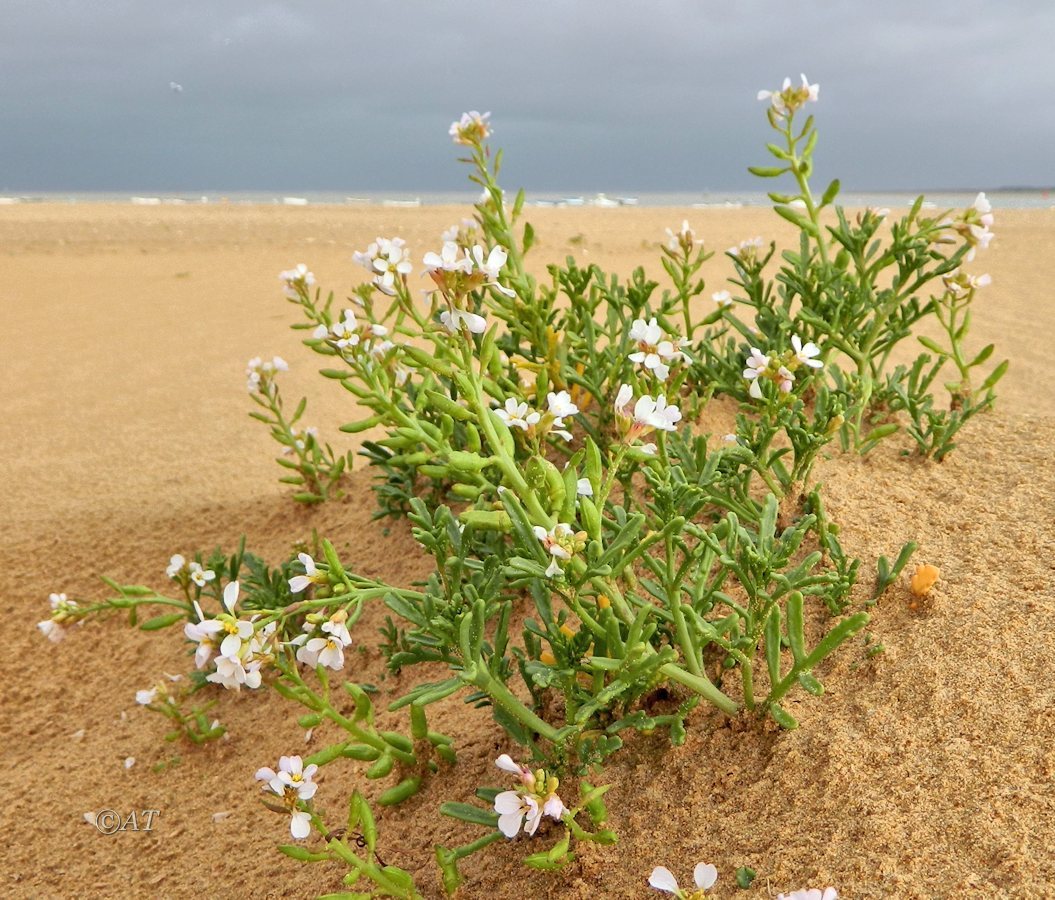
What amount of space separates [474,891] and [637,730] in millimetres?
385

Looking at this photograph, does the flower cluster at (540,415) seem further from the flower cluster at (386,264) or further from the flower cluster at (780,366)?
the flower cluster at (780,366)

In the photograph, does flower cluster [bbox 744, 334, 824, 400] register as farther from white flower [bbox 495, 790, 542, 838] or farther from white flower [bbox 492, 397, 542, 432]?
white flower [bbox 495, 790, 542, 838]

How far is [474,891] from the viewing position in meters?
1.48

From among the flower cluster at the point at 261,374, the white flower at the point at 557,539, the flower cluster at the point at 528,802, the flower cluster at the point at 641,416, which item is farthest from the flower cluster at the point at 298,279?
the flower cluster at the point at 528,802

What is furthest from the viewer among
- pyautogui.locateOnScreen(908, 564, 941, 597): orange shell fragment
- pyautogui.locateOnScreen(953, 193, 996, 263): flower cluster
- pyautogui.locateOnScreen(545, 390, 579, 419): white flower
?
pyautogui.locateOnScreen(953, 193, 996, 263): flower cluster

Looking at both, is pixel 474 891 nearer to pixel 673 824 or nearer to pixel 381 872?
pixel 381 872

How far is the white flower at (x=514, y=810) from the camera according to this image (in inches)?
50.5

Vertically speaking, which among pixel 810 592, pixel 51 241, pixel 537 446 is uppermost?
pixel 537 446

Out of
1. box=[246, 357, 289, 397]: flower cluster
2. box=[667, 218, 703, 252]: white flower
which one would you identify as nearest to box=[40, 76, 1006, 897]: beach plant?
box=[667, 218, 703, 252]: white flower

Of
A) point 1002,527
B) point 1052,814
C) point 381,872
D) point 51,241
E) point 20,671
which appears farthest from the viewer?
point 51,241

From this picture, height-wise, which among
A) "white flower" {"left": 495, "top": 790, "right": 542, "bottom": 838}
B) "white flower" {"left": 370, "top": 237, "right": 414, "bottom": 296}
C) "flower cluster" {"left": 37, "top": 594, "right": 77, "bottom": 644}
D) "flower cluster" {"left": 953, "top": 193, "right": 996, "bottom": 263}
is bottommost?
"flower cluster" {"left": 37, "top": 594, "right": 77, "bottom": 644}

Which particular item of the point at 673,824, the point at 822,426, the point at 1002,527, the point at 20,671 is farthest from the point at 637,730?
the point at 20,671

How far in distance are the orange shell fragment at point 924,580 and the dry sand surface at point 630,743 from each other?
42 mm

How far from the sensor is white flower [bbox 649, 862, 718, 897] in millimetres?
1209
